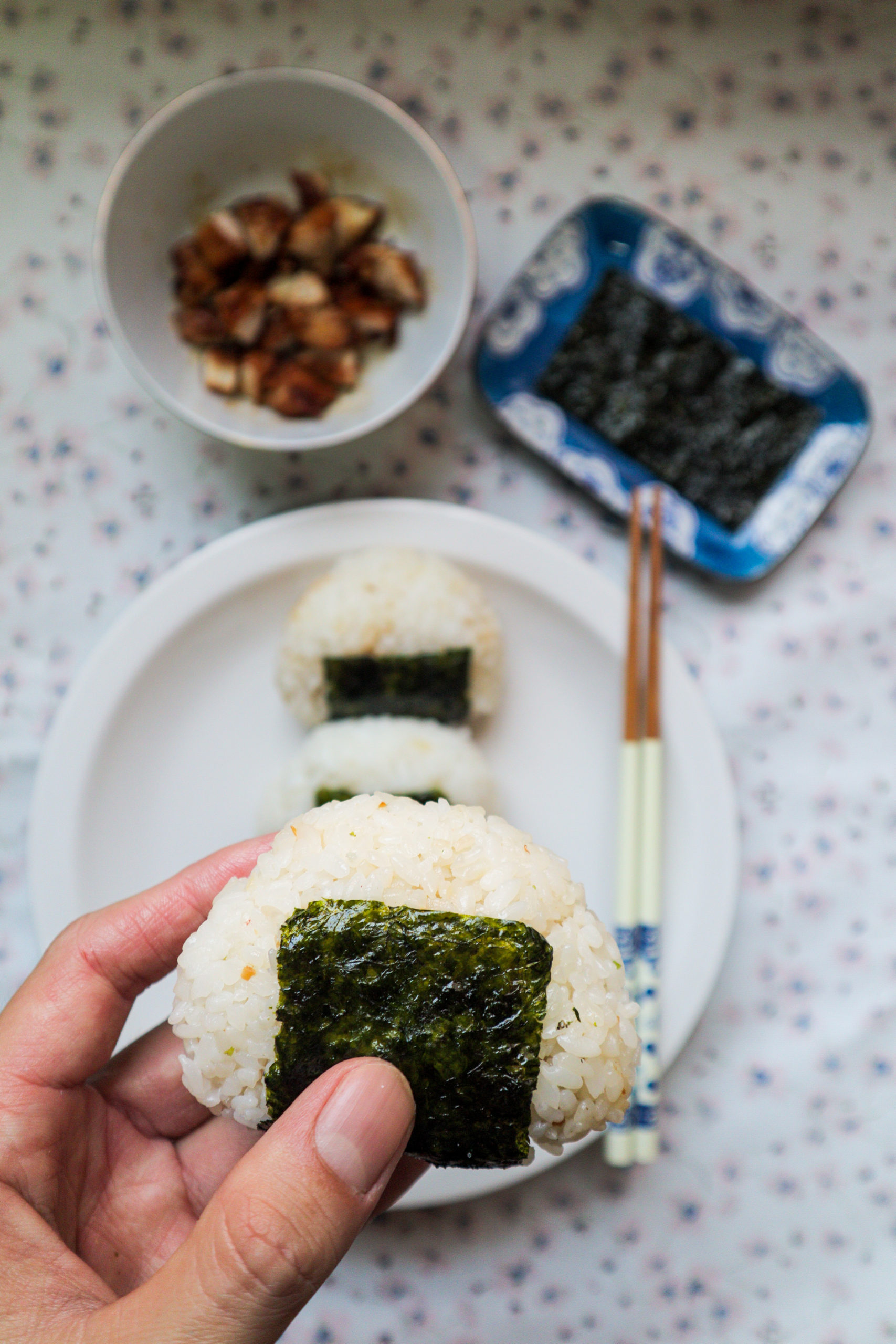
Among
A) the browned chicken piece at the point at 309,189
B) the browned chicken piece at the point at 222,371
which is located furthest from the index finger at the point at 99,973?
the browned chicken piece at the point at 309,189

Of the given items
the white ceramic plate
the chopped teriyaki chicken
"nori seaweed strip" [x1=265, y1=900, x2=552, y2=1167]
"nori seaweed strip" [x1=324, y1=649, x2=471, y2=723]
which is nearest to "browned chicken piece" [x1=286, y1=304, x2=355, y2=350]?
the chopped teriyaki chicken

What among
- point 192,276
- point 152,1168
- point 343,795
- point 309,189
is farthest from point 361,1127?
point 309,189

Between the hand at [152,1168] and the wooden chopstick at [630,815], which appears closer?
the hand at [152,1168]

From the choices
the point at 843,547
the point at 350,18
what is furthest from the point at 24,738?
the point at 843,547

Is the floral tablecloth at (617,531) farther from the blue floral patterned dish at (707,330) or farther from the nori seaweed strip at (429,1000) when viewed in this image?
the nori seaweed strip at (429,1000)

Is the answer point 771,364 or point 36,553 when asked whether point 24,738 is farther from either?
point 771,364

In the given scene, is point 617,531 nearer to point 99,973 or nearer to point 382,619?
point 382,619
